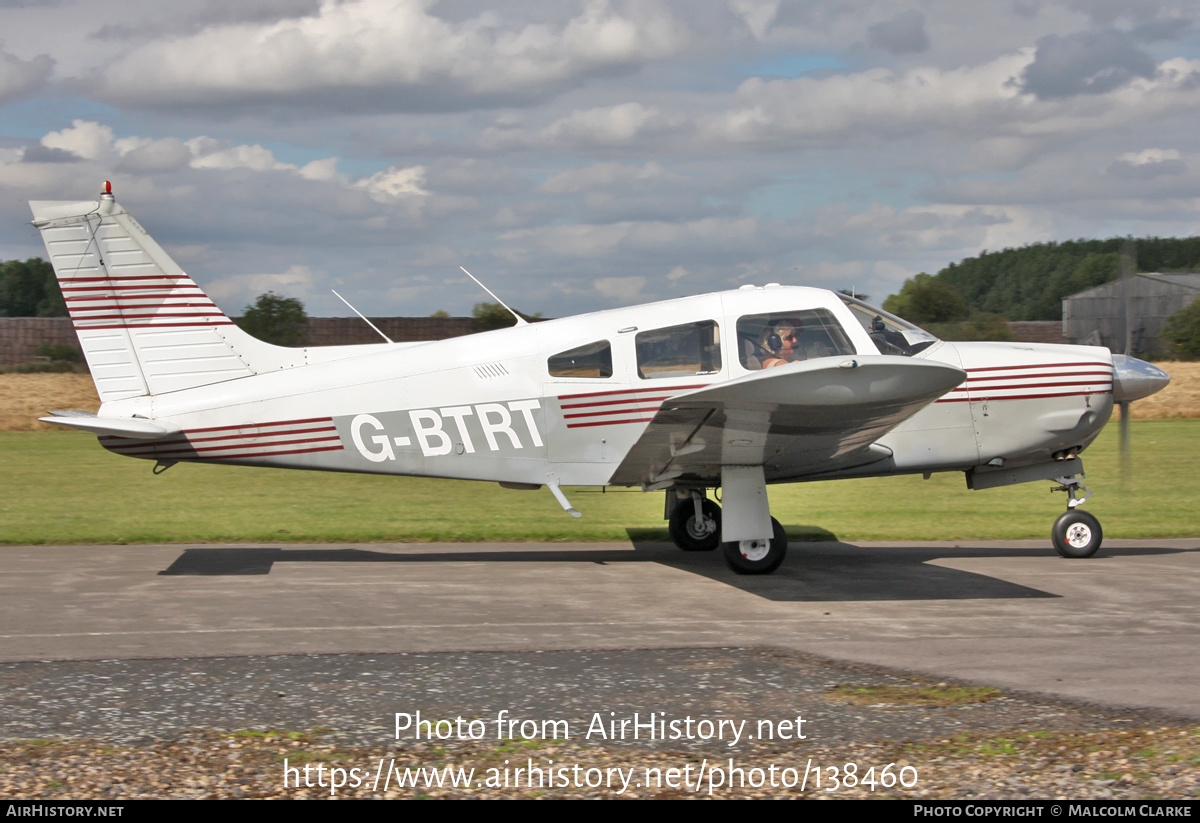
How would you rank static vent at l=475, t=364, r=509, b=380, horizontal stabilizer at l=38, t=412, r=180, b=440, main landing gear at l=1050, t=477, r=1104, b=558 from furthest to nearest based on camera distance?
main landing gear at l=1050, t=477, r=1104, b=558 → static vent at l=475, t=364, r=509, b=380 → horizontal stabilizer at l=38, t=412, r=180, b=440

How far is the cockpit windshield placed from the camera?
28.0ft

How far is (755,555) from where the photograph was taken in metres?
8.49

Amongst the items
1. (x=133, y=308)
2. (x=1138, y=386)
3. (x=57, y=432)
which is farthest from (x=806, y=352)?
(x=57, y=432)

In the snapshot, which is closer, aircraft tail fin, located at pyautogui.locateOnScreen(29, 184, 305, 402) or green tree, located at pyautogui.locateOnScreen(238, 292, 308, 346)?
aircraft tail fin, located at pyautogui.locateOnScreen(29, 184, 305, 402)

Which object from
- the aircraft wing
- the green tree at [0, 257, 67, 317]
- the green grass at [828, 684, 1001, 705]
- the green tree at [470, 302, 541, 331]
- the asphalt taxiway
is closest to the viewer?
the green grass at [828, 684, 1001, 705]

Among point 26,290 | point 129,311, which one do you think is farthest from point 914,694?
point 26,290

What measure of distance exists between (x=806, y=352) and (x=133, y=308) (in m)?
5.59

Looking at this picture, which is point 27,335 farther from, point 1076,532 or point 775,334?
point 1076,532

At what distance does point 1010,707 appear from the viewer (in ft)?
16.2

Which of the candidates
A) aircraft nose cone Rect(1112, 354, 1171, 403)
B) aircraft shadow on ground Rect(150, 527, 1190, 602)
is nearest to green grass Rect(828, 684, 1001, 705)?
aircraft shadow on ground Rect(150, 527, 1190, 602)

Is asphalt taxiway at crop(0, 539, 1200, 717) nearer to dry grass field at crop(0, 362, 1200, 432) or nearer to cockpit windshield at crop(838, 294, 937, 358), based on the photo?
cockpit windshield at crop(838, 294, 937, 358)

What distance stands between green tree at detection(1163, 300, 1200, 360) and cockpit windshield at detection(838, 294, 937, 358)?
84.9ft

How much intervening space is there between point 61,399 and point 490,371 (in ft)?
70.5

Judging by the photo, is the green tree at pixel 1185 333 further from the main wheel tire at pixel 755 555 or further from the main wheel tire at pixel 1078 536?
the main wheel tire at pixel 755 555
